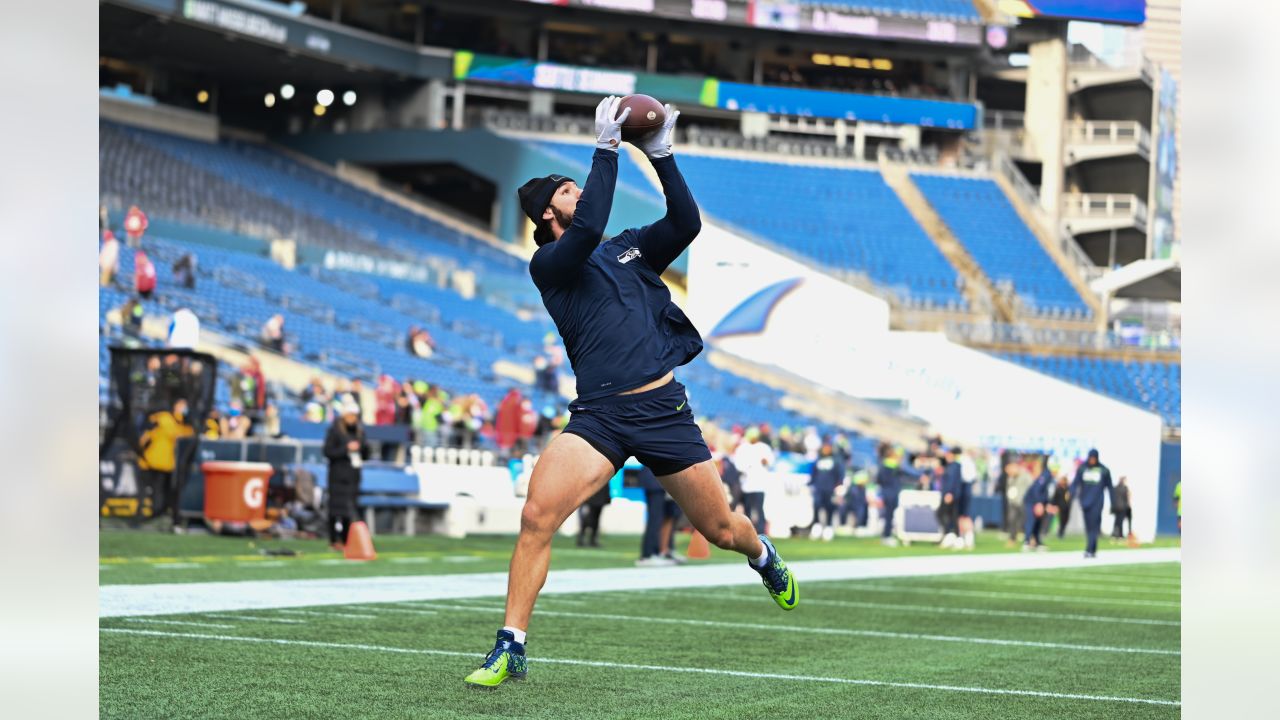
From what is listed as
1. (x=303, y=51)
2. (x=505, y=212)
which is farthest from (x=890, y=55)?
(x=303, y=51)

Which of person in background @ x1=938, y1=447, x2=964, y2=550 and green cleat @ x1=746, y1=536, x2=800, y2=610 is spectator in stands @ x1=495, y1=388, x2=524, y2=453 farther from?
green cleat @ x1=746, y1=536, x2=800, y2=610

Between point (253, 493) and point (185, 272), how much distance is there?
561 inches

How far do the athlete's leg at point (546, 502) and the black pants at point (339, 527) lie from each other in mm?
11198

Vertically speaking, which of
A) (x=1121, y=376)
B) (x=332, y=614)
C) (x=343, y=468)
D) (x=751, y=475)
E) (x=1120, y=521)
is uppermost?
(x=1121, y=376)

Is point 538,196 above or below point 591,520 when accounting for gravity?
above

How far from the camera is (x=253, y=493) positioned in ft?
58.8

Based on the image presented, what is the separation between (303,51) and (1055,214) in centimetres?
2429

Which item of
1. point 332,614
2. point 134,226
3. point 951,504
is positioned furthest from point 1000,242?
point 332,614

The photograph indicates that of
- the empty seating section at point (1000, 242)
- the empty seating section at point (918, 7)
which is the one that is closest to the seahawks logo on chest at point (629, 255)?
the empty seating section at point (1000, 242)

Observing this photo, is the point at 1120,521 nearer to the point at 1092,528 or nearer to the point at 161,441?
the point at 1092,528

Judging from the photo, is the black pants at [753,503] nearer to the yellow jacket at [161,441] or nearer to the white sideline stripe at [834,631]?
the yellow jacket at [161,441]

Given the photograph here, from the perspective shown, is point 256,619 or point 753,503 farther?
point 753,503

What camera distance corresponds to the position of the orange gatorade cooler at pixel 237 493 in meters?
Answer: 17.8

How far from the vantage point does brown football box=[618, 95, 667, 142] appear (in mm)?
5980
